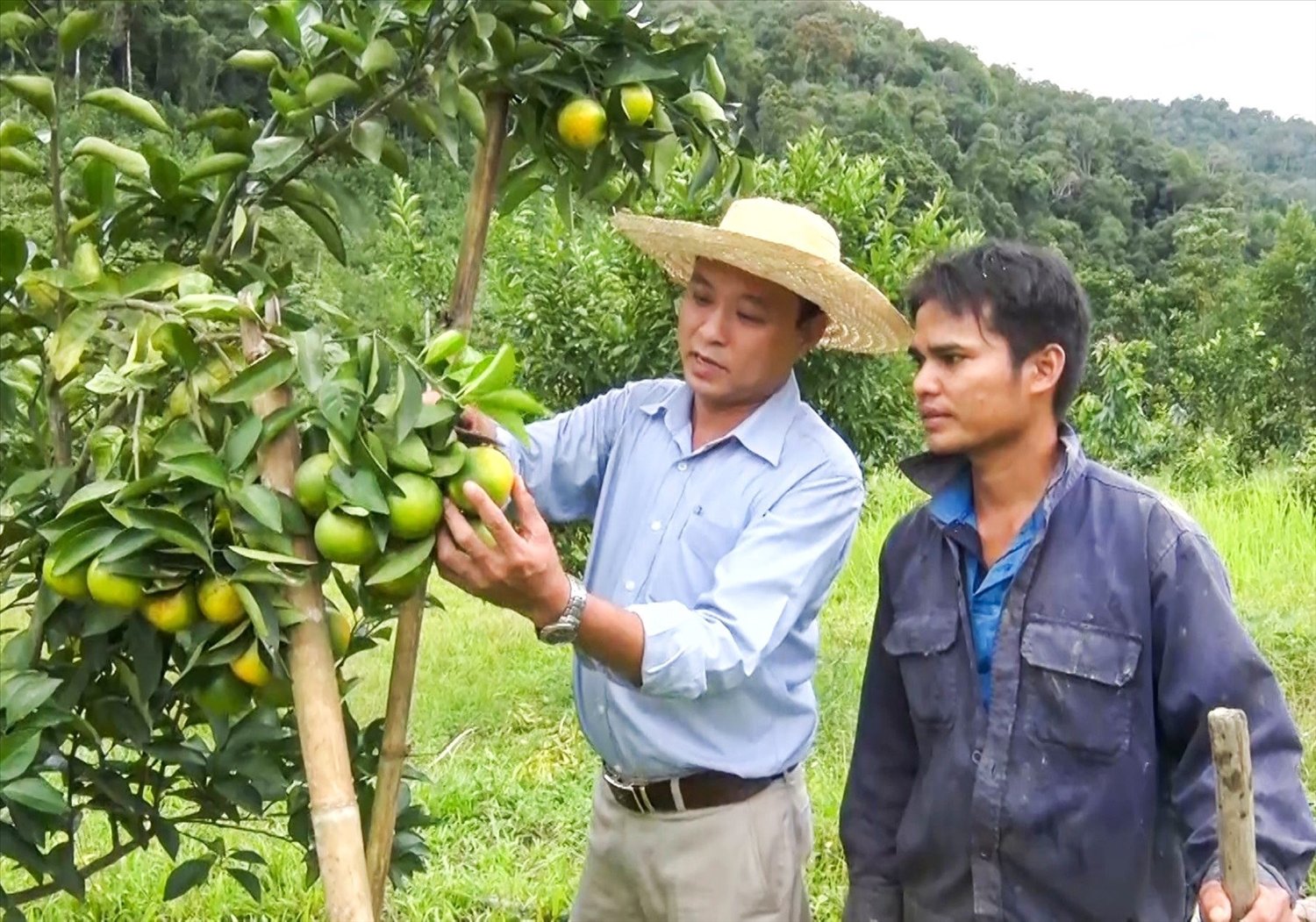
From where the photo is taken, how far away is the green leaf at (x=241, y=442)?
120 centimetres

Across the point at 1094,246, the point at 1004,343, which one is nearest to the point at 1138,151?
the point at 1094,246

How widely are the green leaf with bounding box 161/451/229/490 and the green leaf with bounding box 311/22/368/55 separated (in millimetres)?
460

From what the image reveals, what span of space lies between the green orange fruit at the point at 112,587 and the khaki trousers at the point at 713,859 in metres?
1.05

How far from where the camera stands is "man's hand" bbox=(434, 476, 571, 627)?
1306 mm

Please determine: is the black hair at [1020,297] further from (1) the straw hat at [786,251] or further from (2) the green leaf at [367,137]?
(2) the green leaf at [367,137]

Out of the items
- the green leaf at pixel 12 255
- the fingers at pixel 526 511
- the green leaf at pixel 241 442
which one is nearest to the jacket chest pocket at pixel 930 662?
the fingers at pixel 526 511

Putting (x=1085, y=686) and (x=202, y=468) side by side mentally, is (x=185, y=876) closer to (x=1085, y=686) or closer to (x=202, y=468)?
(x=202, y=468)

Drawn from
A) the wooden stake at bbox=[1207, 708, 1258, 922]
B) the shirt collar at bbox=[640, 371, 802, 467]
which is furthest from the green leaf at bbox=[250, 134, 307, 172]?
the wooden stake at bbox=[1207, 708, 1258, 922]

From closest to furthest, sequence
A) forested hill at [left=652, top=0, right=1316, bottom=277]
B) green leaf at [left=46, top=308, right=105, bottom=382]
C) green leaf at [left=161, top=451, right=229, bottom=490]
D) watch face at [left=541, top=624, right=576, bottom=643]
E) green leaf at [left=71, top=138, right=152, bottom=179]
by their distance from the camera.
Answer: green leaf at [left=161, top=451, right=229, bottom=490], green leaf at [left=46, top=308, right=105, bottom=382], green leaf at [left=71, top=138, right=152, bottom=179], watch face at [left=541, top=624, right=576, bottom=643], forested hill at [left=652, top=0, right=1316, bottom=277]

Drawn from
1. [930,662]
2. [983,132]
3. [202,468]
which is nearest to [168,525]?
[202,468]

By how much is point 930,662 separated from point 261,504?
3.32 feet

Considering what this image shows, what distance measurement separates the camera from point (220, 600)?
1210mm

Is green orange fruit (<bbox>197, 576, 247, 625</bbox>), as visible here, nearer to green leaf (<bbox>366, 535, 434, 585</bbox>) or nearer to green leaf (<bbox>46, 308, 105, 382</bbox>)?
green leaf (<bbox>366, 535, 434, 585</bbox>)

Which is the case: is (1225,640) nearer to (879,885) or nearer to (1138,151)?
(879,885)
